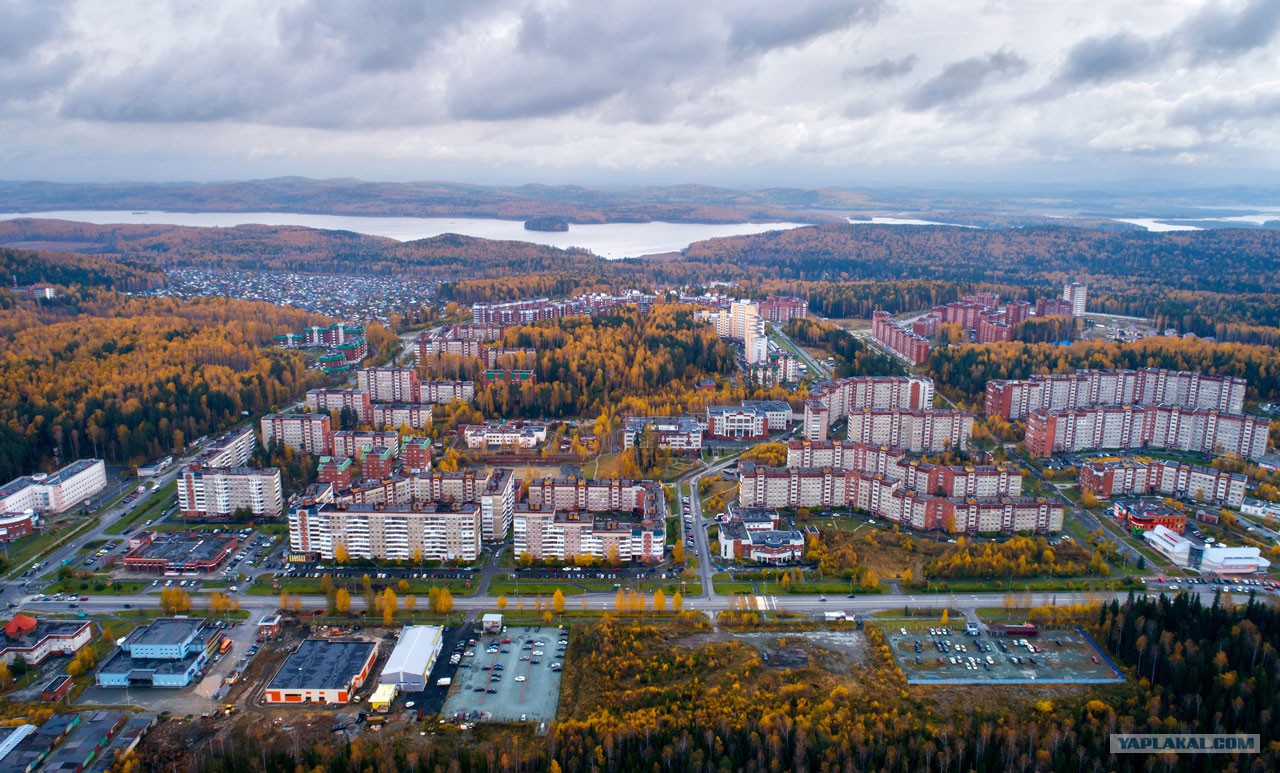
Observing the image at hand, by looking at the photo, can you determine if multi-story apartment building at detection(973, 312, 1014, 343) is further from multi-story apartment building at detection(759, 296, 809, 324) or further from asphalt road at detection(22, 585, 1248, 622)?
asphalt road at detection(22, 585, 1248, 622)

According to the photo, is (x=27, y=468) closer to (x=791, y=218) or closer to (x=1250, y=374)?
(x=1250, y=374)

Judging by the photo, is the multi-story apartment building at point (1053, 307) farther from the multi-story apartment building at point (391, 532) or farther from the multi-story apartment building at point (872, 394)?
the multi-story apartment building at point (391, 532)

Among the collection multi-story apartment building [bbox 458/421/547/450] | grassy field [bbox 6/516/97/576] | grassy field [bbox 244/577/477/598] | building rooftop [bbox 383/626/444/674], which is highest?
multi-story apartment building [bbox 458/421/547/450]

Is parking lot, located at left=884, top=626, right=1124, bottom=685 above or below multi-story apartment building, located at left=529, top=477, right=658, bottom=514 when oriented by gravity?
below

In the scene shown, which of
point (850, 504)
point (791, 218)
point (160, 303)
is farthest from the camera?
point (791, 218)

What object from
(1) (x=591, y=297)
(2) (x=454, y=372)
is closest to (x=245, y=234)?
(1) (x=591, y=297)

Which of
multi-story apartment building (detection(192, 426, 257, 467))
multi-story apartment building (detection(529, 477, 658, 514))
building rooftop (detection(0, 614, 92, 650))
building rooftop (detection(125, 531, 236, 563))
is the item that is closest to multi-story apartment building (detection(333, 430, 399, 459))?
multi-story apartment building (detection(192, 426, 257, 467))

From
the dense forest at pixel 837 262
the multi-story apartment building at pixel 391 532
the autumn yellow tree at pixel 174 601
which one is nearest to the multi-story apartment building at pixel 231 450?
the multi-story apartment building at pixel 391 532
